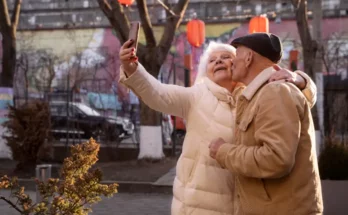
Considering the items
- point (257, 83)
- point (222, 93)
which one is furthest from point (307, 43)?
point (257, 83)

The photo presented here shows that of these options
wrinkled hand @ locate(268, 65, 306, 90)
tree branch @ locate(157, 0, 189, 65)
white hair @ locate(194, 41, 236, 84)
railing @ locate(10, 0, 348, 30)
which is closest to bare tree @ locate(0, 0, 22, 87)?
tree branch @ locate(157, 0, 189, 65)

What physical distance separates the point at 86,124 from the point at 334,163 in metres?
12.7

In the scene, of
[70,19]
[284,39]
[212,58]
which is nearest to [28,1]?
[70,19]

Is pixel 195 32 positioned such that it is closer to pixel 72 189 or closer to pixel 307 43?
pixel 307 43

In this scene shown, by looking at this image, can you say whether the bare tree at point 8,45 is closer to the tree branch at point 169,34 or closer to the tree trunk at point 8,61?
the tree trunk at point 8,61

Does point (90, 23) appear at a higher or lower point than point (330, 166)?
higher

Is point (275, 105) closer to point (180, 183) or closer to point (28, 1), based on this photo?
point (180, 183)

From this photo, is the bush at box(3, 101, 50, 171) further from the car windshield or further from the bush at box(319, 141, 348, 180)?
the car windshield

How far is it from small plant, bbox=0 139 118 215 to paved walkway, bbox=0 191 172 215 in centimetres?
461

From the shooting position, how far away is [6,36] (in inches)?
631

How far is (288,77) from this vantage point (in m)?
3.04

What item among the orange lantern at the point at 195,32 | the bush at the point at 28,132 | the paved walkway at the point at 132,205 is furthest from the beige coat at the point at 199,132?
the orange lantern at the point at 195,32

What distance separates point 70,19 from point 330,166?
29.6 metres

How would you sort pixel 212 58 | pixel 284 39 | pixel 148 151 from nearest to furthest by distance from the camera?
pixel 212 58, pixel 148 151, pixel 284 39
